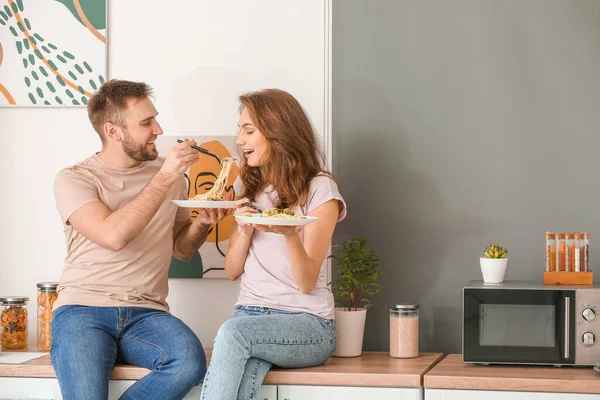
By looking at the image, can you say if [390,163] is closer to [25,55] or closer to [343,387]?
[343,387]

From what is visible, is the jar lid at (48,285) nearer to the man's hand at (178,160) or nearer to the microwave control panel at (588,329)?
the man's hand at (178,160)

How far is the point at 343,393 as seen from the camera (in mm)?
2430

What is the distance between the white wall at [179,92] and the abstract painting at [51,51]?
0.05 metres

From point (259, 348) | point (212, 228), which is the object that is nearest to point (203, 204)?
point (259, 348)

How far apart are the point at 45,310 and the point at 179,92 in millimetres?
945

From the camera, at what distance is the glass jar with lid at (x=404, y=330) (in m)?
2.74

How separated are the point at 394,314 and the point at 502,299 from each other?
0.39m

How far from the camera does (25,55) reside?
3225 millimetres

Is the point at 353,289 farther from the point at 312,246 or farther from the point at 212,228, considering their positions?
the point at 212,228

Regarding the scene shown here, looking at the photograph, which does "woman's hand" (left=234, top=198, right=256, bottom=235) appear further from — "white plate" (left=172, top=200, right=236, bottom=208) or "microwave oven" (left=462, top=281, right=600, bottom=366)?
"microwave oven" (left=462, top=281, right=600, bottom=366)

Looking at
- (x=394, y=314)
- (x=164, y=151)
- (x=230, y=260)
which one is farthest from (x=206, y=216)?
(x=394, y=314)

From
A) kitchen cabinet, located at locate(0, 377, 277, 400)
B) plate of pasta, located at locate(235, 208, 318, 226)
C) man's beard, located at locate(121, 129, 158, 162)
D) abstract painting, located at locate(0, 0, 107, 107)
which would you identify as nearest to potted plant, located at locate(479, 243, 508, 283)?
plate of pasta, located at locate(235, 208, 318, 226)

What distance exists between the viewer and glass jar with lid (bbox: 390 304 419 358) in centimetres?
274

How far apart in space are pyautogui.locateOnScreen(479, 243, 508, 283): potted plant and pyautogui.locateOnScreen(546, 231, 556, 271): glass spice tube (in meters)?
0.13
